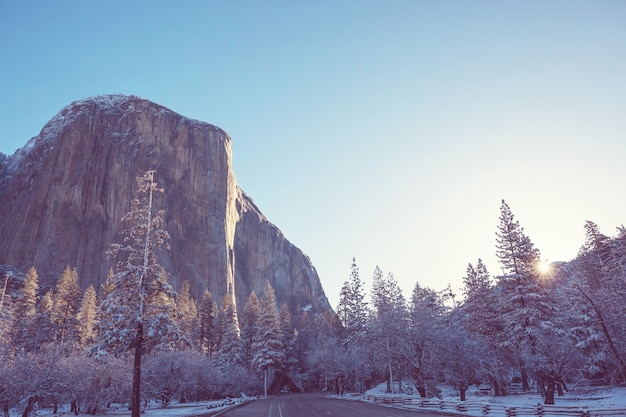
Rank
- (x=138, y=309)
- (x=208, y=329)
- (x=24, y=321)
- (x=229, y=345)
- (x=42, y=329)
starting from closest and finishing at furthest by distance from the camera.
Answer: (x=138, y=309), (x=24, y=321), (x=42, y=329), (x=229, y=345), (x=208, y=329)

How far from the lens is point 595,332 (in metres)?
40.0

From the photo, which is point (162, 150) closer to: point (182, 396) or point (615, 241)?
Answer: point (182, 396)

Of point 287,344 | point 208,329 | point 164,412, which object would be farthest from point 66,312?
point 164,412

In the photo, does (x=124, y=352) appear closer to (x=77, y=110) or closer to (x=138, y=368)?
(x=138, y=368)

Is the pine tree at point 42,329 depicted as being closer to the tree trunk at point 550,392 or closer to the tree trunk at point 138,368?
the tree trunk at point 138,368

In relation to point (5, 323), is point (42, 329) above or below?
above

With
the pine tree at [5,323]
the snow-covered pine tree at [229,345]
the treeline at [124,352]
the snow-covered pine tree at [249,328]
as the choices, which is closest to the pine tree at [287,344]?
the treeline at [124,352]

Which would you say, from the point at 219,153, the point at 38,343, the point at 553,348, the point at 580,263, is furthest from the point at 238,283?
the point at 553,348

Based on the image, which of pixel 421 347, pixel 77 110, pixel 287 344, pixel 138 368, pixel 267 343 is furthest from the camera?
pixel 77 110

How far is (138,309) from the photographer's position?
21297mm

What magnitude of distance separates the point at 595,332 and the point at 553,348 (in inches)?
610

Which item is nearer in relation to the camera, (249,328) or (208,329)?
(208,329)

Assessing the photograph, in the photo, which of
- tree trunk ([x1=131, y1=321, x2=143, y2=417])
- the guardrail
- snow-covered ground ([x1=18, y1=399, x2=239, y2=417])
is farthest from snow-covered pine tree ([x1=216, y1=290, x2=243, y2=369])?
tree trunk ([x1=131, y1=321, x2=143, y2=417])

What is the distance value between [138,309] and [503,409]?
22.7 m
